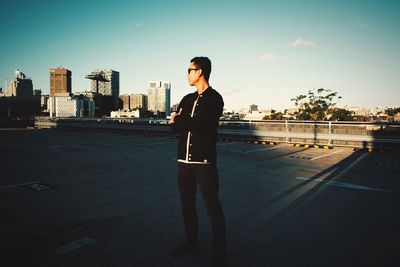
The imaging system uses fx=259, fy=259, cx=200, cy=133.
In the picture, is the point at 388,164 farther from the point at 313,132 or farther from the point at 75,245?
the point at 75,245

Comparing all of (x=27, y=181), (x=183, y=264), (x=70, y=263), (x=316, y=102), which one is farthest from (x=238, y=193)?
(x=316, y=102)

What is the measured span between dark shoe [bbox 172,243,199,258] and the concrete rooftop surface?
0.08 meters

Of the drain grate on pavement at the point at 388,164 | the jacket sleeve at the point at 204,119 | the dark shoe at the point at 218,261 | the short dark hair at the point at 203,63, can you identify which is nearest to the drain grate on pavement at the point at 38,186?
the jacket sleeve at the point at 204,119

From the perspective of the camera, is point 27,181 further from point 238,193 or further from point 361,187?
point 361,187

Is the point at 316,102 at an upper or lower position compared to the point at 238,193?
upper

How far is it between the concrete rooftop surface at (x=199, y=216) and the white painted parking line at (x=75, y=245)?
0.01m

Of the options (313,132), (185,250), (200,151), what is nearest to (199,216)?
(185,250)

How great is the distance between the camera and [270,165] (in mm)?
8250

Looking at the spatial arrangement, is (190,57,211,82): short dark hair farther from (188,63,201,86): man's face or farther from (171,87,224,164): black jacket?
(171,87,224,164): black jacket

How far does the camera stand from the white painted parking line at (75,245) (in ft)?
9.36

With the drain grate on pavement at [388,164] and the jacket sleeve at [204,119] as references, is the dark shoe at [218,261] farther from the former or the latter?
the drain grate on pavement at [388,164]

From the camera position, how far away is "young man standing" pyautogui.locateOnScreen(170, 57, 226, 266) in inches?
99.4

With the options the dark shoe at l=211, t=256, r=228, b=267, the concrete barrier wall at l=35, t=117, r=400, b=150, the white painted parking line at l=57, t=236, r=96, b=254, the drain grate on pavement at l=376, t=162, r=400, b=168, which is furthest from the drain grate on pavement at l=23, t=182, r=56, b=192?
Result: the concrete barrier wall at l=35, t=117, r=400, b=150

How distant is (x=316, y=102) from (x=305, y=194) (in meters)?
52.1
